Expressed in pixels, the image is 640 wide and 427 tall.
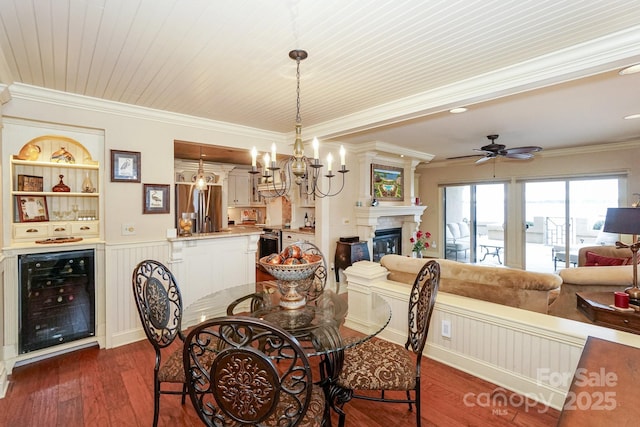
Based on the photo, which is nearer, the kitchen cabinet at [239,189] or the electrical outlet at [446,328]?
the electrical outlet at [446,328]

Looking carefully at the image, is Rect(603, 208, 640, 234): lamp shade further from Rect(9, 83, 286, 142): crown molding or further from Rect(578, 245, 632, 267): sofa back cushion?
Rect(9, 83, 286, 142): crown molding

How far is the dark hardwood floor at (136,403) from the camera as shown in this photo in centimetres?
201

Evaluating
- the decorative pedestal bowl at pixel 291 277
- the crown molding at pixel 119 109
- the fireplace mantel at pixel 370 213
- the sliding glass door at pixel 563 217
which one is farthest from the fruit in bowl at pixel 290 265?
the sliding glass door at pixel 563 217

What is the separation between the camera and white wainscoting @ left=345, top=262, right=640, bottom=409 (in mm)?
2027

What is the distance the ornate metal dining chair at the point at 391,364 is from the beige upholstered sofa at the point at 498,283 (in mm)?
834

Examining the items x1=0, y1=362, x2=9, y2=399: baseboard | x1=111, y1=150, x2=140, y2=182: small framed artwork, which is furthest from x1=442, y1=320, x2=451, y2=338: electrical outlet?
x1=0, y1=362, x2=9, y2=399: baseboard

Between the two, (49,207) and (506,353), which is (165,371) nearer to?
(506,353)

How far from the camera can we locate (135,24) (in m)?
1.74

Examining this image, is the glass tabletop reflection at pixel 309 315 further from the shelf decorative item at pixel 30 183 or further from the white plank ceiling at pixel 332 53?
the shelf decorative item at pixel 30 183

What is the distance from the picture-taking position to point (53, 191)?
3.17m

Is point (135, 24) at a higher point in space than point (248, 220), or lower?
higher

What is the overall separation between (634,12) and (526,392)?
2.50 metres

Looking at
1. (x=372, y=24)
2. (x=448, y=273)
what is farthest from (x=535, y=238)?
(x=372, y=24)

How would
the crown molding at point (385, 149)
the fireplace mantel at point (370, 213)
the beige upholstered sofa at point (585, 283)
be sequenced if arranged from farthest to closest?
the fireplace mantel at point (370, 213), the crown molding at point (385, 149), the beige upholstered sofa at point (585, 283)
